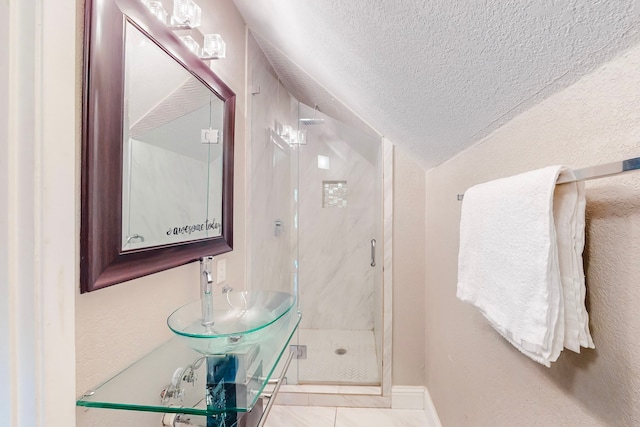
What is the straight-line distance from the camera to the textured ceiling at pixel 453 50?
0.46 metres

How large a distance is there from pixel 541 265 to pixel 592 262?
0.10 meters

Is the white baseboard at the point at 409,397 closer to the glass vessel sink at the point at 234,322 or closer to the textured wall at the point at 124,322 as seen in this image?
the glass vessel sink at the point at 234,322

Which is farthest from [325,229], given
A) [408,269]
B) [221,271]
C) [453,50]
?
[453,50]

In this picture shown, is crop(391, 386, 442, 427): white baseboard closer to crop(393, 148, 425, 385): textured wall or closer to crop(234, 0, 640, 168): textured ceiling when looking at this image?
crop(393, 148, 425, 385): textured wall

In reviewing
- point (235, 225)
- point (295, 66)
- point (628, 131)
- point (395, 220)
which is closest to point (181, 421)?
point (235, 225)

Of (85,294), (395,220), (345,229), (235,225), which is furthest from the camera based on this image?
(345,229)

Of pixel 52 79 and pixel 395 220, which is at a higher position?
pixel 52 79

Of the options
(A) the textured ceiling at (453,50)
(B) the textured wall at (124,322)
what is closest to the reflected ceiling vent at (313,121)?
(A) the textured ceiling at (453,50)

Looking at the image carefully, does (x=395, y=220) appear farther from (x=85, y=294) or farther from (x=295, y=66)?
(x=85, y=294)

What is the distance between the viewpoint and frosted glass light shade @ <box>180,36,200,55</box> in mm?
1102

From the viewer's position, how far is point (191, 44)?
3.71 feet

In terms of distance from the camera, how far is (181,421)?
871mm

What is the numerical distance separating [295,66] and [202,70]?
0.91m

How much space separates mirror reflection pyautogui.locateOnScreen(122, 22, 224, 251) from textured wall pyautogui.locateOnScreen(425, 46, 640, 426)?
112cm
